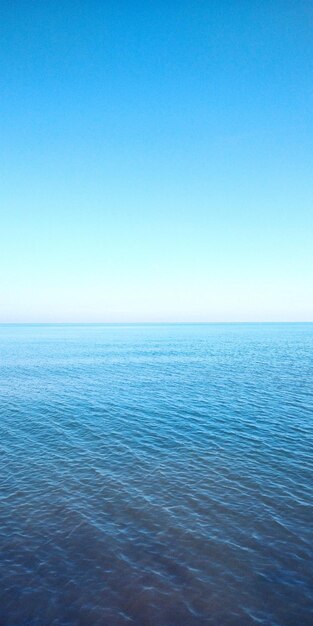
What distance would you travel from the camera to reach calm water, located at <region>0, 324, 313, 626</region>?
1421 centimetres

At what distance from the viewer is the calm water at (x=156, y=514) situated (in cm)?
1421

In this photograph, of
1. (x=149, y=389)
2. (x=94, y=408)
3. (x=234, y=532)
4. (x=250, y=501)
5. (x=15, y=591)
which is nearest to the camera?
(x=15, y=591)

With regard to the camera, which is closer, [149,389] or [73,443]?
[73,443]

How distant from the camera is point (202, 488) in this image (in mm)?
23156

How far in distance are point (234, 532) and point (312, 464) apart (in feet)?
37.2

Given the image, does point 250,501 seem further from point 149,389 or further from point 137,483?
point 149,389

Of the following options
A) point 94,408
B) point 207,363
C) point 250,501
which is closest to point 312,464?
point 250,501

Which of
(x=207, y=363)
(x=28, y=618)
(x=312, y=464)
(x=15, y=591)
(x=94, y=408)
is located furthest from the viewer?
(x=207, y=363)

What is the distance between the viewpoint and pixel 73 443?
31156 millimetres

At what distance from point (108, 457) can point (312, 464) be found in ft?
54.9

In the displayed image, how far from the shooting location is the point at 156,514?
66.7 feet

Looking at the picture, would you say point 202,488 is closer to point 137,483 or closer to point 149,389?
point 137,483

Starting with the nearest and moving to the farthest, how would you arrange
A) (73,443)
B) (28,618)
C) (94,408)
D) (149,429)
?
(28,618) < (73,443) < (149,429) < (94,408)

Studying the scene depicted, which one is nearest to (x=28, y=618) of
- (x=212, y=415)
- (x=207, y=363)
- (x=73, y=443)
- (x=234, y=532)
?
(x=234, y=532)
